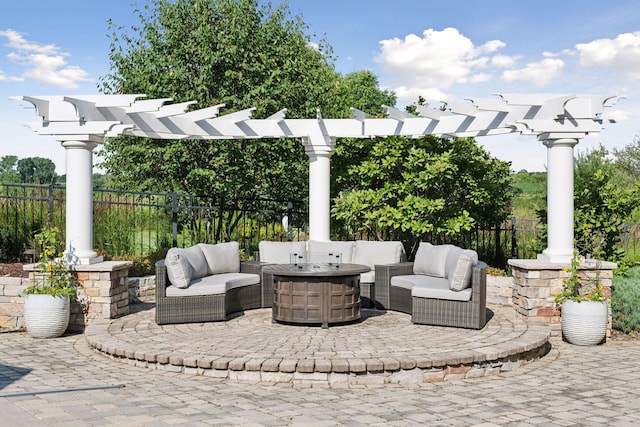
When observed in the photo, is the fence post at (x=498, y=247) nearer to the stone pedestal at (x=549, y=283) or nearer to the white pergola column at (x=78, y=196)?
the stone pedestal at (x=549, y=283)

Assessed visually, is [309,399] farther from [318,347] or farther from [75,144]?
[75,144]

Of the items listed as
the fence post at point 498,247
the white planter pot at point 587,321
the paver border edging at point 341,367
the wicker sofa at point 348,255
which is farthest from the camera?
the fence post at point 498,247

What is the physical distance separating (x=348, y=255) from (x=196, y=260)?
220 cm

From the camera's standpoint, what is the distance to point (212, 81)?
1127cm

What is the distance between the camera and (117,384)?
15.4ft

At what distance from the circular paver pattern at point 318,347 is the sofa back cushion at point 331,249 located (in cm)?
150

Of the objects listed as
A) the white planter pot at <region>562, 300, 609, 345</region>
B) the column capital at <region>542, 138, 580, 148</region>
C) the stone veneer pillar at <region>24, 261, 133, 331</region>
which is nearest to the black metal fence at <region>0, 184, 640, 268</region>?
the stone veneer pillar at <region>24, 261, 133, 331</region>

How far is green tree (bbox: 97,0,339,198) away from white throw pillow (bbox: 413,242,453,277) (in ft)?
14.4

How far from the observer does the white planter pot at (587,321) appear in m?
6.45

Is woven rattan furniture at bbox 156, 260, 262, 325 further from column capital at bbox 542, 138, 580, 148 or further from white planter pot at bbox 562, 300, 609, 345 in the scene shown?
column capital at bbox 542, 138, 580, 148

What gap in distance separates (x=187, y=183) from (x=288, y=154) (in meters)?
2.04

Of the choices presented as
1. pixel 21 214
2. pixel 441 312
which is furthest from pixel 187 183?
pixel 441 312

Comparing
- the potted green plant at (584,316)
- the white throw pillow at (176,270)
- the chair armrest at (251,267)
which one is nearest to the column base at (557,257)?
the potted green plant at (584,316)

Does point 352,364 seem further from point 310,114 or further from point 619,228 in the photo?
point 310,114
